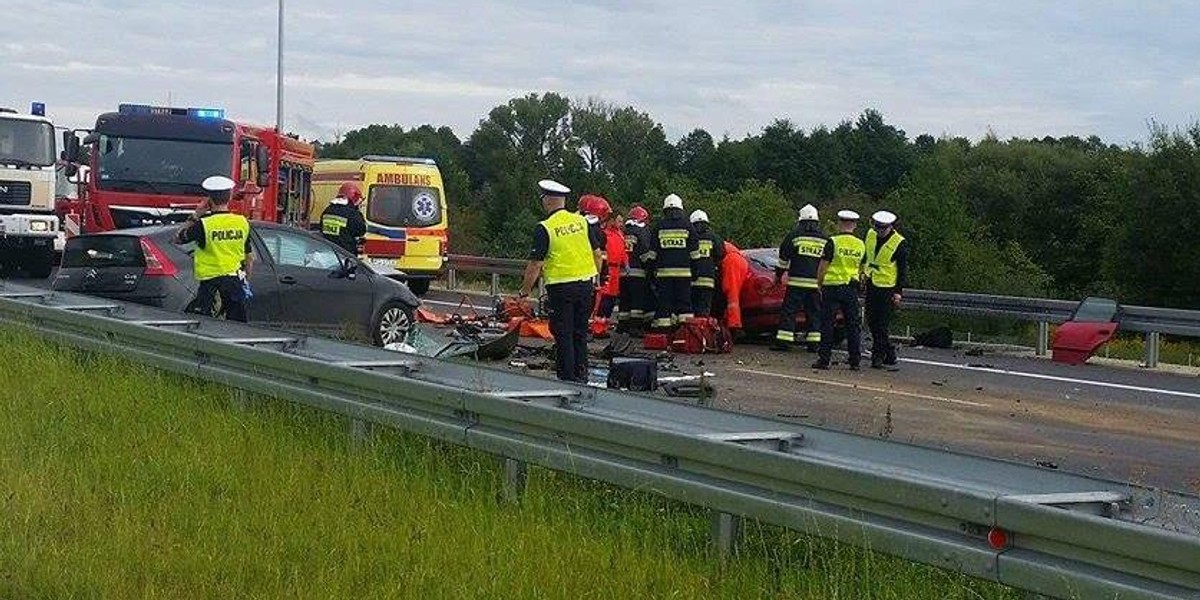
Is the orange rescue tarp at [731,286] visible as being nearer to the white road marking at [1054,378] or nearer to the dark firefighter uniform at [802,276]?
the dark firefighter uniform at [802,276]

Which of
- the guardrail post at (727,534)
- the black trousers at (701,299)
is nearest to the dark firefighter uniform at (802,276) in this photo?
the black trousers at (701,299)

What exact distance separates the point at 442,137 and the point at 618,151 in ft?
39.4

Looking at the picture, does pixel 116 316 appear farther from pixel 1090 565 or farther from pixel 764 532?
pixel 1090 565

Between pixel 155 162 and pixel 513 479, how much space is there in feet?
57.4

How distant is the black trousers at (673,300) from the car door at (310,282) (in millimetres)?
3453

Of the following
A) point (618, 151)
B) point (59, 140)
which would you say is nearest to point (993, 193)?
point (618, 151)

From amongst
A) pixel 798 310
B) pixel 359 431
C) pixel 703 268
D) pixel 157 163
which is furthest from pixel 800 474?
pixel 157 163

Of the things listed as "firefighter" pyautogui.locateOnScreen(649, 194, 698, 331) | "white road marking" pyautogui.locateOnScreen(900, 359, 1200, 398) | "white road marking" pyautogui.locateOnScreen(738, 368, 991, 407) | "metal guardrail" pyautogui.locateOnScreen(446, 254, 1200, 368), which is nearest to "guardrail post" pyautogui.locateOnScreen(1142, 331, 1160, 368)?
"metal guardrail" pyautogui.locateOnScreen(446, 254, 1200, 368)

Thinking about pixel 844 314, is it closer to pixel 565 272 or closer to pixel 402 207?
pixel 565 272

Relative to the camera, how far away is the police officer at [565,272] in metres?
12.2

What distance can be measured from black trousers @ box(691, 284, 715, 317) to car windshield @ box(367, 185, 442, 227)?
1091 cm

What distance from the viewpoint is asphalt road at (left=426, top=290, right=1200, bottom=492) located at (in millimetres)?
10789

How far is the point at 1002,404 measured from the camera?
13.8m

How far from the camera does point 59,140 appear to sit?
84.8ft
